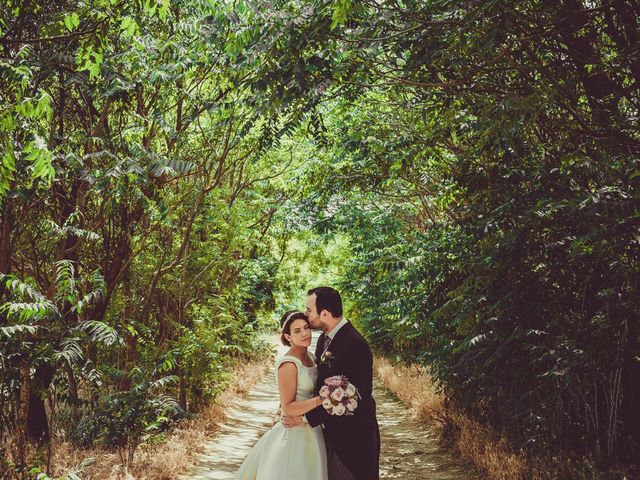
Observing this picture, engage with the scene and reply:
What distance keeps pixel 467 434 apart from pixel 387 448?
6.48 ft

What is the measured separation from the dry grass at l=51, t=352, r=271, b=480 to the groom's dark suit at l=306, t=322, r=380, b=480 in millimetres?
4106

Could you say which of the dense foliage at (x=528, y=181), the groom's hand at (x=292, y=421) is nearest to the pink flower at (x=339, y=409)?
the groom's hand at (x=292, y=421)

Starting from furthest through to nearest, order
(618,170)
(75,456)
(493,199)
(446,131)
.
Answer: (446,131), (75,456), (493,199), (618,170)

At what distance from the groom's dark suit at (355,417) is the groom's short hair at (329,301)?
0.71 feet

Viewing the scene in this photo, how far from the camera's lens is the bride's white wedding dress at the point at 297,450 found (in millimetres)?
5148

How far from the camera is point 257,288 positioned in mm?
25562

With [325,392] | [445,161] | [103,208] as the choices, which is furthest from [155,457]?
[445,161]

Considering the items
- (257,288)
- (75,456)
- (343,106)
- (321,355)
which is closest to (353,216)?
(343,106)

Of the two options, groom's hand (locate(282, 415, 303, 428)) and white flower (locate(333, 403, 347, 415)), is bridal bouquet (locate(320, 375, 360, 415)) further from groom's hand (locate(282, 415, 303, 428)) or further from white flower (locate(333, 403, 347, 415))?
groom's hand (locate(282, 415, 303, 428))

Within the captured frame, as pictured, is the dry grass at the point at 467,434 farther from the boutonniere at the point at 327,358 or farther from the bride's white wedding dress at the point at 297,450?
the boutonniere at the point at 327,358

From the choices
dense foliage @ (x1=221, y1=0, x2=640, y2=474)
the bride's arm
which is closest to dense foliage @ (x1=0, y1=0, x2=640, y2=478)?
dense foliage @ (x1=221, y1=0, x2=640, y2=474)

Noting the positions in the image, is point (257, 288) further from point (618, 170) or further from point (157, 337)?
point (618, 170)

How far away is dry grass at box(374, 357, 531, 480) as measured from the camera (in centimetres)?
808

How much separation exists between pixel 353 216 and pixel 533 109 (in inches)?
396
